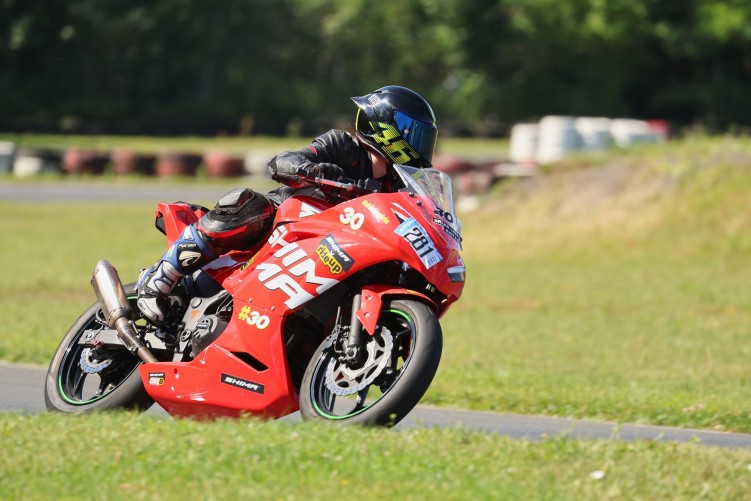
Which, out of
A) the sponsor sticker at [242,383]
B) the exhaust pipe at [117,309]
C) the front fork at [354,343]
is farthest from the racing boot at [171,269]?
the front fork at [354,343]

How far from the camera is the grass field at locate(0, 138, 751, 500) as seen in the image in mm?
5555

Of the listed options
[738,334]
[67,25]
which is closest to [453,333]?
[738,334]

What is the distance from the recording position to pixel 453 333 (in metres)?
14.0

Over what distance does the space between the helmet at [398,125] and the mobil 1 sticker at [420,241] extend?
0.64 meters

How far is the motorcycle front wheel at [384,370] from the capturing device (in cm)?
640

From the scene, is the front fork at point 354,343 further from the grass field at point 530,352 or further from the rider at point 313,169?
the rider at point 313,169

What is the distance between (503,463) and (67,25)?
146ft

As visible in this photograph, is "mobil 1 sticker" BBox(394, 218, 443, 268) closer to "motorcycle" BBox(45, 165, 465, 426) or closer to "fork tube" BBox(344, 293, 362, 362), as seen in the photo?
"motorcycle" BBox(45, 165, 465, 426)

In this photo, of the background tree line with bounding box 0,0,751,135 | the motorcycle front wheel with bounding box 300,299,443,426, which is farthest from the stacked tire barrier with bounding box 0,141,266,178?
the motorcycle front wheel with bounding box 300,299,443,426

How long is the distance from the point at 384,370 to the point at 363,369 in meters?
0.13

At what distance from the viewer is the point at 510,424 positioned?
8.23 metres

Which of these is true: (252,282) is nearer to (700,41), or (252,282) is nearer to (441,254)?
(441,254)

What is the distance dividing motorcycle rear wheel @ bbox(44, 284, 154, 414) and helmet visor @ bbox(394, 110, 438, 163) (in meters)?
2.06

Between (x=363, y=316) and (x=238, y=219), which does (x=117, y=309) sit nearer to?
(x=238, y=219)
